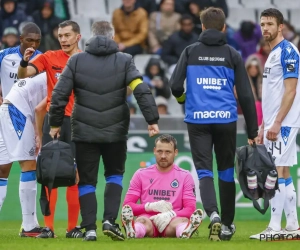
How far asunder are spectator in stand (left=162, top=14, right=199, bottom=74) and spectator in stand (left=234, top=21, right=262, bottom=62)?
3.37 feet

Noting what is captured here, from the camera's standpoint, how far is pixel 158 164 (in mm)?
10672

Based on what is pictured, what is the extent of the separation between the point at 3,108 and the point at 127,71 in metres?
1.88

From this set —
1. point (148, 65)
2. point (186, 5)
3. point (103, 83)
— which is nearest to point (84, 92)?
point (103, 83)

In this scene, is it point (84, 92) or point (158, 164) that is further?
point (158, 164)

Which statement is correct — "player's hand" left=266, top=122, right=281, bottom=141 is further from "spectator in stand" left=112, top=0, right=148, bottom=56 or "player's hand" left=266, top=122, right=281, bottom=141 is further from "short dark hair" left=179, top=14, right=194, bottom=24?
"spectator in stand" left=112, top=0, right=148, bottom=56

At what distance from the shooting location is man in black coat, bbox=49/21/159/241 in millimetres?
9312

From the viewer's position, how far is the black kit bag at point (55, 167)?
30.5ft

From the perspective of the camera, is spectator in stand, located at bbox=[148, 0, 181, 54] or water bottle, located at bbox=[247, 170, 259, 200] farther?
spectator in stand, located at bbox=[148, 0, 181, 54]

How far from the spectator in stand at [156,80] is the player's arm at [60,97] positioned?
30.3 ft

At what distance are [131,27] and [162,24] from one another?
0.63m

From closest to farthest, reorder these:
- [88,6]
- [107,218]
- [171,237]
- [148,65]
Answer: [107,218]
[171,237]
[148,65]
[88,6]

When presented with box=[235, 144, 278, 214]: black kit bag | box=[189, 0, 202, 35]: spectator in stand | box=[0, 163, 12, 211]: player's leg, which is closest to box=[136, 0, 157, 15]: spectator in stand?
box=[189, 0, 202, 35]: spectator in stand

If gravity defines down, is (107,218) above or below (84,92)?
below

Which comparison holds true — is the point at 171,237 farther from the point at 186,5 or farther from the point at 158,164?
the point at 186,5
